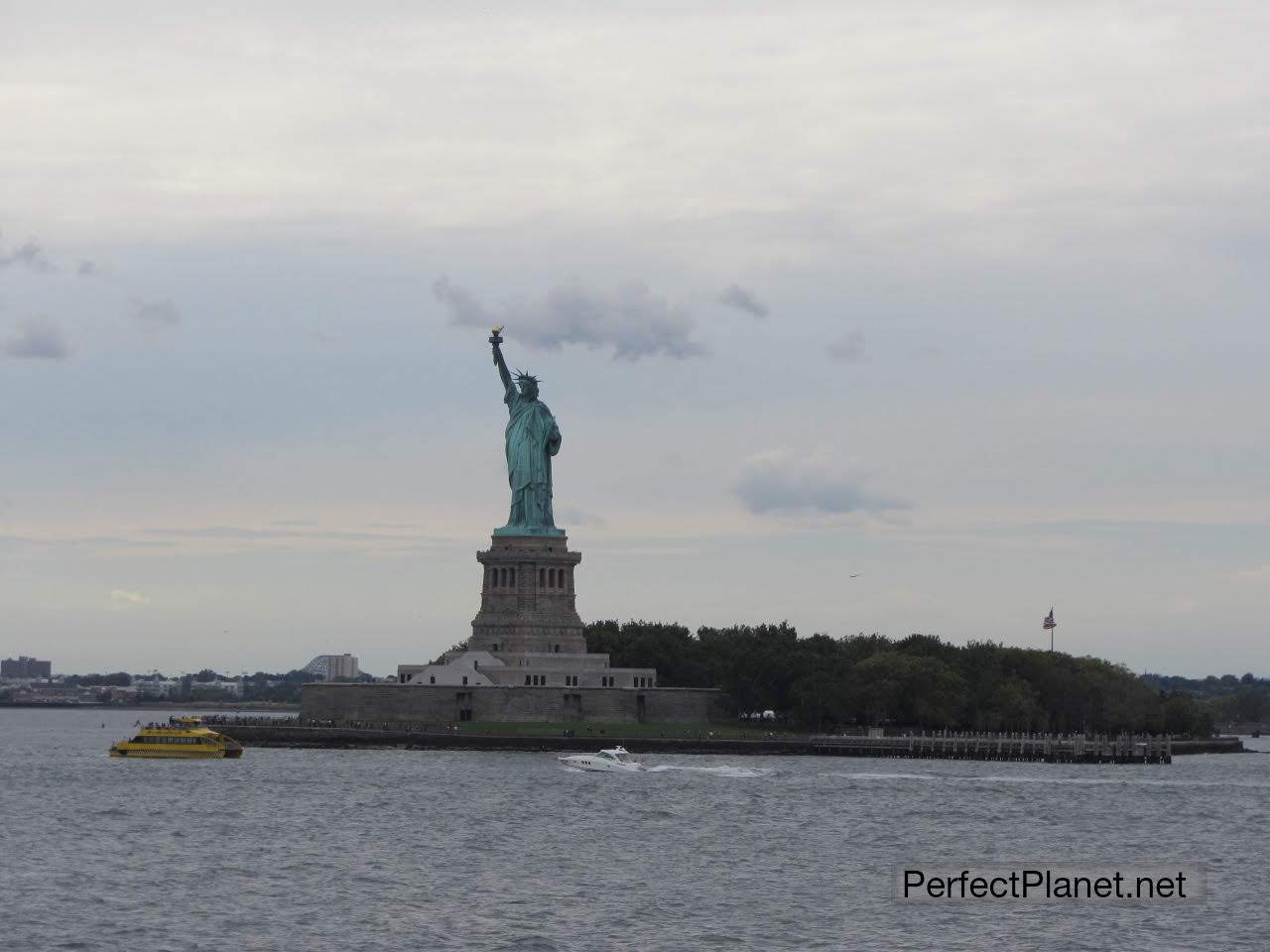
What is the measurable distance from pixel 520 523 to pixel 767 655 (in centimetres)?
2038

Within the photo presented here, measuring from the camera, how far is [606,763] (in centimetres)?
12606

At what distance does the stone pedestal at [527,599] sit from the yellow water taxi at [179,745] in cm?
2274

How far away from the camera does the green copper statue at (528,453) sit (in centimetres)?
16150

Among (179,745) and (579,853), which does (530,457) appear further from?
(579,853)

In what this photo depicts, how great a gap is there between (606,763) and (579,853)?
44.2m

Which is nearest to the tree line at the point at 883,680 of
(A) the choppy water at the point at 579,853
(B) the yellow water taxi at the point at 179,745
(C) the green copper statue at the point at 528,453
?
(C) the green copper statue at the point at 528,453

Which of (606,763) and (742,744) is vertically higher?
(742,744)

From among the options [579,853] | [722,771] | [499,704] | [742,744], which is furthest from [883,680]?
[579,853]

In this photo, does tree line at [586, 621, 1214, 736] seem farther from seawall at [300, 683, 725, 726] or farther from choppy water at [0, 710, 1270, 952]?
choppy water at [0, 710, 1270, 952]

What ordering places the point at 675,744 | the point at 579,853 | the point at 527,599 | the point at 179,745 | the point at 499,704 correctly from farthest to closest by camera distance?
the point at 527,599 → the point at 499,704 → the point at 675,744 → the point at 179,745 → the point at 579,853

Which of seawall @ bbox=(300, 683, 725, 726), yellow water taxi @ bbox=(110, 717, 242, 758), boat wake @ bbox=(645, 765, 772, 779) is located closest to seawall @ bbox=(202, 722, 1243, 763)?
seawall @ bbox=(300, 683, 725, 726)

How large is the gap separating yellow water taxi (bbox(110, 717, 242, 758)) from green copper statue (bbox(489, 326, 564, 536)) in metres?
28.1

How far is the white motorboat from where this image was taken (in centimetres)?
12569

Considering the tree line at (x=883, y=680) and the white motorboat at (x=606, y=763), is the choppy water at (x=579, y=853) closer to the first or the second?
the white motorboat at (x=606, y=763)
